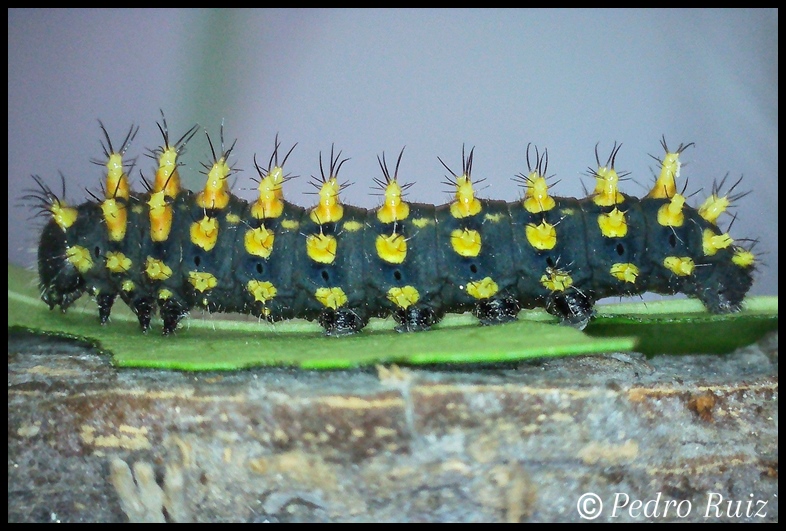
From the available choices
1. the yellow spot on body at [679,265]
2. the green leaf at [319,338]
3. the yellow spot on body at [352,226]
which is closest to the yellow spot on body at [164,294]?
the green leaf at [319,338]

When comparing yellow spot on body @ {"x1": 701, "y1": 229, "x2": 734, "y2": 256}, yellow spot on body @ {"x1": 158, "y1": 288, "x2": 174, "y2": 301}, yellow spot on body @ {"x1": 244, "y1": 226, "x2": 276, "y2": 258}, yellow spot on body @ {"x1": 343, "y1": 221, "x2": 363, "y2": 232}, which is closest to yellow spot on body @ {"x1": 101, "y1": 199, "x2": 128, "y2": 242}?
yellow spot on body @ {"x1": 158, "y1": 288, "x2": 174, "y2": 301}

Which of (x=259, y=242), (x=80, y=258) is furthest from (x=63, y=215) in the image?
(x=259, y=242)

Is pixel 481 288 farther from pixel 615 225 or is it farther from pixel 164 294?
pixel 164 294

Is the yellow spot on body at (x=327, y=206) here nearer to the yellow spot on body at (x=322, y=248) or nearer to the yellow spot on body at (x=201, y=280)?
the yellow spot on body at (x=322, y=248)

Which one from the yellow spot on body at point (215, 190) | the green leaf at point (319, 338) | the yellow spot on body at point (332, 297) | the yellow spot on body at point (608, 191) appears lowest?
the green leaf at point (319, 338)

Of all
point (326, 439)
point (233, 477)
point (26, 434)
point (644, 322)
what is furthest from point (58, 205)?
point (644, 322)
